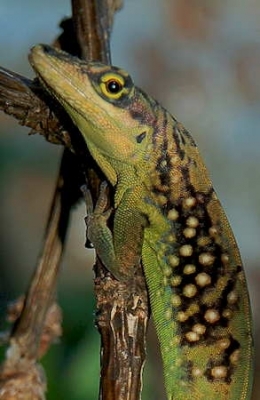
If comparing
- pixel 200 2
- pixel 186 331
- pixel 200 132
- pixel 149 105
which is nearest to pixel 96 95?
pixel 149 105

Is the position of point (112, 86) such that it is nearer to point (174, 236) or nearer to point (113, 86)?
→ point (113, 86)

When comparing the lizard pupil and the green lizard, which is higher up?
the lizard pupil

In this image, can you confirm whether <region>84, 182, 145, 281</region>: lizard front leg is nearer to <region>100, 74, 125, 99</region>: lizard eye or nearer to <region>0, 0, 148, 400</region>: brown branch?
<region>0, 0, 148, 400</region>: brown branch

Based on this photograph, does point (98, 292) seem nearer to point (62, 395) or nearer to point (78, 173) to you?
point (78, 173)

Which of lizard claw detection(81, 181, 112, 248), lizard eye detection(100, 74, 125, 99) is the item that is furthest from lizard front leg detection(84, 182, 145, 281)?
lizard eye detection(100, 74, 125, 99)

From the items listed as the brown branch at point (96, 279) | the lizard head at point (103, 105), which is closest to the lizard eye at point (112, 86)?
the lizard head at point (103, 105)

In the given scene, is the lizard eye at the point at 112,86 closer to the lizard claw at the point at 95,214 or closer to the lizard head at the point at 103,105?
the lizard head at the point at 103,105

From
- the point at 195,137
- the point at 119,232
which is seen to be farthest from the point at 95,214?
the point at 195,137
